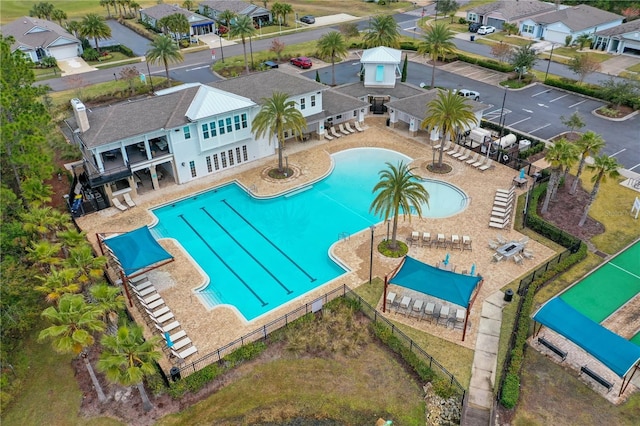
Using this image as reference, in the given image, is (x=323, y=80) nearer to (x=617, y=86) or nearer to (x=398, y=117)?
(x=398, y=117)

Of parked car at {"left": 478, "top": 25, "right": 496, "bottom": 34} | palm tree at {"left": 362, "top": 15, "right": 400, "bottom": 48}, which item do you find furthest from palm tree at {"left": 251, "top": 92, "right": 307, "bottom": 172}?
parked car at {"left": 478, "top": 25, "right": 496, "bottom": 34}

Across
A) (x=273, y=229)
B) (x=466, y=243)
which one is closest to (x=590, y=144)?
(x=466, y=243)

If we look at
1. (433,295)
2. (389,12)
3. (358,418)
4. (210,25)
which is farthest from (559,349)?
(389,12)

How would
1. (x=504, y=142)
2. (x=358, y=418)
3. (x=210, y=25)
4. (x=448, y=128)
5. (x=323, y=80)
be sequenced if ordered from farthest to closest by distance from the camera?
A: (x=210, y=25), (x=323, y=80), (x=504, y=142), (x=448, y=128), (x=358, y=418)

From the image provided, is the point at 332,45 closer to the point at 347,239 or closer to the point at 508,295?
the point at 347,239

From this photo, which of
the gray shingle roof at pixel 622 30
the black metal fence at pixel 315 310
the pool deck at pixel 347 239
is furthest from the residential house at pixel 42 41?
the gray shingle roof at pixel 622 30

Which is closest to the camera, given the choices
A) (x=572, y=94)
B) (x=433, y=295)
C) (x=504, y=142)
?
(x=433, y=295)

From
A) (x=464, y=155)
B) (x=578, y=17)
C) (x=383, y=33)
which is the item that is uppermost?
(x=383, y=33)
